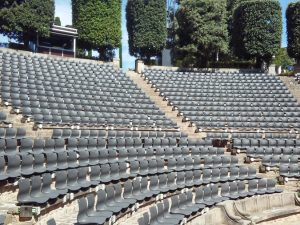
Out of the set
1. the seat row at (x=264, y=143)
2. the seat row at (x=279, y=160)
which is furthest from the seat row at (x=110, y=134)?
the seat row at (x=279, y=160)

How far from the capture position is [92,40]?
36.3m

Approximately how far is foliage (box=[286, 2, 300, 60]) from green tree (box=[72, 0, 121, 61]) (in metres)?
14.4

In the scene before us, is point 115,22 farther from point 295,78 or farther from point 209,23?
point 295,78

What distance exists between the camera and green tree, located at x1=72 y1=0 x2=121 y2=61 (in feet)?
119

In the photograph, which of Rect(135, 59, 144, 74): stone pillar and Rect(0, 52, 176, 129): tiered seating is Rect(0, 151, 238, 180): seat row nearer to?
Rect(0, 52, 176, 129): tiered seating

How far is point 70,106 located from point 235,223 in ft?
37.8

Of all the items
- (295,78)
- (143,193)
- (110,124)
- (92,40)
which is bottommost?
(143,193)

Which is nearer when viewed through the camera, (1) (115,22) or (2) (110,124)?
(2) (110,124)

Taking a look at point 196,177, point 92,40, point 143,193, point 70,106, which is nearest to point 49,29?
point 92,40

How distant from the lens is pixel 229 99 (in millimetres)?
28922

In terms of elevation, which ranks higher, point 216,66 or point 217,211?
point 216,66

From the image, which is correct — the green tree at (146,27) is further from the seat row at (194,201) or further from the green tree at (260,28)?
the seat row at (194,201)

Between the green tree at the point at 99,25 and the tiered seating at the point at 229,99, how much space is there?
19.8 ft

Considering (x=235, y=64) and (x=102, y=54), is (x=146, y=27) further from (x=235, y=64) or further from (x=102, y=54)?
(x=235, y=64)
